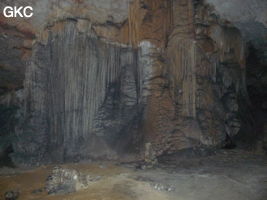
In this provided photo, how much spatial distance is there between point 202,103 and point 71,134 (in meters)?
4.33

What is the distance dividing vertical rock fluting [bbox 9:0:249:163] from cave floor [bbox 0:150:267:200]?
0.91 m

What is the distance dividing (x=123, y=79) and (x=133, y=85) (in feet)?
1.31

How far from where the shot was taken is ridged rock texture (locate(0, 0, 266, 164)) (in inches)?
396

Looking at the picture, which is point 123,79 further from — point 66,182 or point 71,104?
point 66,182

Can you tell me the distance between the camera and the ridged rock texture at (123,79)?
33.0 feet

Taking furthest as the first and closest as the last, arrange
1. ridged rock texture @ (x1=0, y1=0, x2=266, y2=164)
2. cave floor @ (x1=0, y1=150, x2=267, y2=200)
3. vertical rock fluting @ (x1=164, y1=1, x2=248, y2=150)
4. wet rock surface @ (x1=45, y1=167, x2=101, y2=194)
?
1. vertical rock fluting @ (x1=164, y1=1, x2=248, y2=150)
2. ridged rock texture @ (x1=0, y1=0, x2=266, y2=164)
3. wet rock surface @ (x1=45, y1=167, x2=101, y2=194)
4. cave floor @ (x1=0, y1=150, x2=267, y2=200)

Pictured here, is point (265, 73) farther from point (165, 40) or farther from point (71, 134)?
point (71, 134)

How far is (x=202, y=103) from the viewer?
10.3m

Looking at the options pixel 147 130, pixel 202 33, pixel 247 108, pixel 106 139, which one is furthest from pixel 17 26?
pixel 247 108

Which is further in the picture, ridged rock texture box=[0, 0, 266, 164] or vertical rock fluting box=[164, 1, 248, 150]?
vertical rock fluting box=[164, 1, 248, 150]

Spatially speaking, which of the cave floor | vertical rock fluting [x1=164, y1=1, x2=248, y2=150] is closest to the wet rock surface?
the cave floor

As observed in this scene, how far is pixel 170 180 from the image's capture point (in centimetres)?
721

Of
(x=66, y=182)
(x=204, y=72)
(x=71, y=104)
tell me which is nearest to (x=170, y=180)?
(x=66, y=182)

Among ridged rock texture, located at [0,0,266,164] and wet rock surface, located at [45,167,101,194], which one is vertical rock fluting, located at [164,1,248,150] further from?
wet rock surface, located at [45,167,101,194]
